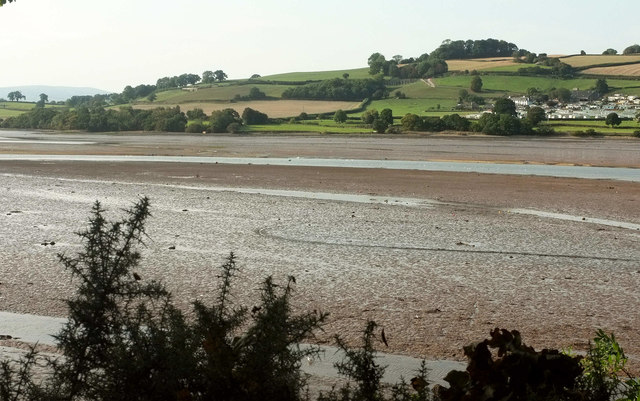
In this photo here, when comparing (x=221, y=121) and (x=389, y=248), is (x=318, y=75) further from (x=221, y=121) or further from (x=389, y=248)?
(x=389, y=248)

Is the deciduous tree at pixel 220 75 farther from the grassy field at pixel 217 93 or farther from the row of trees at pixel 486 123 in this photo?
the row of trees at pixel 486 123

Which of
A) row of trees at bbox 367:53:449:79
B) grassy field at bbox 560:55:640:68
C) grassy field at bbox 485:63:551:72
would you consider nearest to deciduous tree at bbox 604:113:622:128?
grassy field at bbox 485:63:551:72

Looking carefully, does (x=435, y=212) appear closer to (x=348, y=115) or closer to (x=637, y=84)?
(x=348, y=115)

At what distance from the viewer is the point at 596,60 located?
367 ft

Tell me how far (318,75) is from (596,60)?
4012 centimetres

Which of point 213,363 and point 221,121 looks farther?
point 221,121

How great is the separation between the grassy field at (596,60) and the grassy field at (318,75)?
2862 centimetres

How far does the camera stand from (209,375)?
3359mm

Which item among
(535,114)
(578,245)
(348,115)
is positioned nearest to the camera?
(578,245)

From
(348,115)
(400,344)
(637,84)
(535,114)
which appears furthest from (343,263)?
(637,84)

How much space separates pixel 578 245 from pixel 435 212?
553cm

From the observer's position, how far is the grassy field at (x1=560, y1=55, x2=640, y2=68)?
10800 cm

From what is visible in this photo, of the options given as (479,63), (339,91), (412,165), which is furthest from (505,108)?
(412,165)

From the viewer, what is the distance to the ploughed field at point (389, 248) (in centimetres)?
1012
